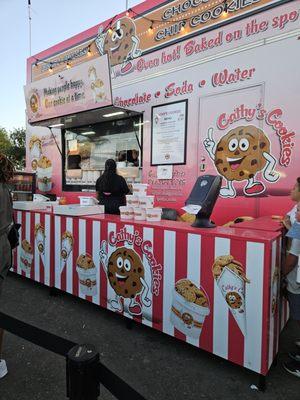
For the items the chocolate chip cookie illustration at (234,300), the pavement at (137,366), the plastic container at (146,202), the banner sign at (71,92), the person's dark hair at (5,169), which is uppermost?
the banner sign at (71,92)

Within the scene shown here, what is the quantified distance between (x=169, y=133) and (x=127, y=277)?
2544mm

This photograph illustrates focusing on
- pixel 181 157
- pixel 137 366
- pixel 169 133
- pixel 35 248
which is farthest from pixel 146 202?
pixel 169 133

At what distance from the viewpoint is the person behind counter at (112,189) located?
14.4 ft

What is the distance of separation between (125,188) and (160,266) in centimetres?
193

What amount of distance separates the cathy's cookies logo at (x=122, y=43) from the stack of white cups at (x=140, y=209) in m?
3.00

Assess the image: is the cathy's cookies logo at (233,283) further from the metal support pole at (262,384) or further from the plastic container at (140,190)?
the plastic container at (140,190)

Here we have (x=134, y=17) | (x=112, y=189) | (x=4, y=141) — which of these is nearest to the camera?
(x=112, y=189)

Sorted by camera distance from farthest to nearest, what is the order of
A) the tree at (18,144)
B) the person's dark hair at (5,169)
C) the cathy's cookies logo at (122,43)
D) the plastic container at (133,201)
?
1. the tree at (18,144)
2. the cathy's cookies logo at (122,43)
3. the plastic container at (133,201)
4. the person's dark hair at (5,169)

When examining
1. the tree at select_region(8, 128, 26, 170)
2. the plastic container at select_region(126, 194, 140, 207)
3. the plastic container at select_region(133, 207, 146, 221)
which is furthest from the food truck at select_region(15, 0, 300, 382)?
the tree at select_region(8, 128, 26, 170)

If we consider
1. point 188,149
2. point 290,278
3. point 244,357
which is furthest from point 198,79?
point 244,357

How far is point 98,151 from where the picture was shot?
20.1ft

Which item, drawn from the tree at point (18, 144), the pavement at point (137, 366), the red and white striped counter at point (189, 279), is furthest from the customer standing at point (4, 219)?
the tree at point (18, 144)

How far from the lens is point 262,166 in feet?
12.7

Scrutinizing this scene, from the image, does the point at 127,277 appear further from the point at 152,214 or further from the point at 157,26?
the point at 157,26
